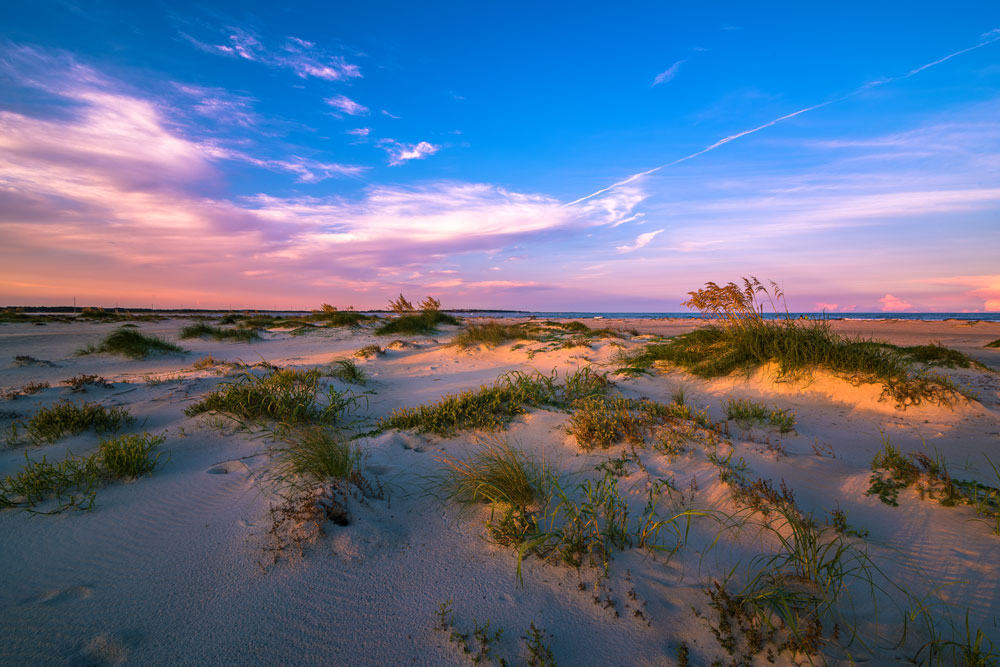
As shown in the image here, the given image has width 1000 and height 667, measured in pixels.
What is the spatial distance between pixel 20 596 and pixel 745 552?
11.5ft

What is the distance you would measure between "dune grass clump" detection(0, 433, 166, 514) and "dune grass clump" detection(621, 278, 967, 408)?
231 inches

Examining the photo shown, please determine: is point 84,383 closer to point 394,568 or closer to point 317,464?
point 317,464

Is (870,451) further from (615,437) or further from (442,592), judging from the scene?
(442,592)

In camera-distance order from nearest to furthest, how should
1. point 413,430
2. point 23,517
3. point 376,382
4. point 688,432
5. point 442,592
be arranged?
point 442,592
point 23,517
point 688,432
point 413,430
point 376,382

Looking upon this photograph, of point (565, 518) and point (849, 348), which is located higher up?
point (849, 348)

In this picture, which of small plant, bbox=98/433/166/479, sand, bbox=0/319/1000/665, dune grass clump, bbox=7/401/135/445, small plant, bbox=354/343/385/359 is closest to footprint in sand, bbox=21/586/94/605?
sand, bbox=0/319/1000/665

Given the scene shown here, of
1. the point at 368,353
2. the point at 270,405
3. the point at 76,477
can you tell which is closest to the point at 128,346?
the point at 368,353

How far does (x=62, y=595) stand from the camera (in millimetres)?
1801

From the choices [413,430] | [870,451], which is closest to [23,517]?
[413,430]

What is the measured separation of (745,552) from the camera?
2127 mm

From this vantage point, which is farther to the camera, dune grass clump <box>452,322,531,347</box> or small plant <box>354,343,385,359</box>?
dune grass clump <box>452,322,531,347</box>

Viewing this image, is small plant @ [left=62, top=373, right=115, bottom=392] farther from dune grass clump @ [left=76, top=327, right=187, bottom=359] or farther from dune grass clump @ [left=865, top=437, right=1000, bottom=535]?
dune grass clump @ [left=865, top=437, right=1000, bottom=535]

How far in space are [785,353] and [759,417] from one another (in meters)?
2.11

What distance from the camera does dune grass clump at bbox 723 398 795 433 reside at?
12.6 ft
